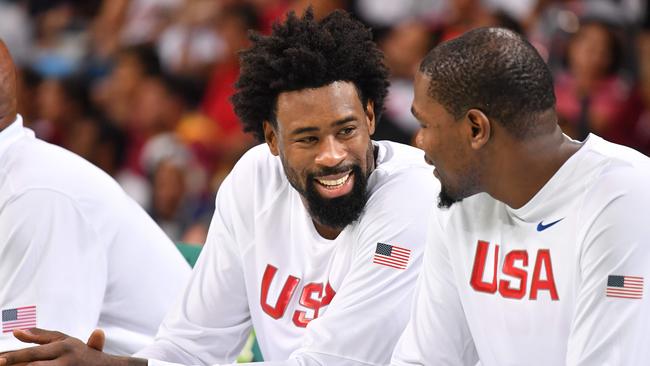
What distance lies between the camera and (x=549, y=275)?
2.87 m

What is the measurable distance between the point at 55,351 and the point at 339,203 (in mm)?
862

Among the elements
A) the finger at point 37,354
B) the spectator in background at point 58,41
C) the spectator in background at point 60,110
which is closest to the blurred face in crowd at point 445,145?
the finger at point 37,354

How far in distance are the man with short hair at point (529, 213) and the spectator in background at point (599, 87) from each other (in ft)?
8.43

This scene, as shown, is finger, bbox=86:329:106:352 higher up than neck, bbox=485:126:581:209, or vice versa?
neck, bbox=485:126:581:209

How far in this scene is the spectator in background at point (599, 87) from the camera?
18.0 ft

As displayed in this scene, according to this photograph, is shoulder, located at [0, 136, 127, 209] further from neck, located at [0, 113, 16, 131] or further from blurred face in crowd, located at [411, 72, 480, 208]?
blurred face in crowd, located at [411, 72, 480, 208]

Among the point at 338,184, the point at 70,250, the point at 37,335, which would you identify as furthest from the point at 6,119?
the point at 338,184

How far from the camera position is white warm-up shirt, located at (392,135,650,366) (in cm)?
269

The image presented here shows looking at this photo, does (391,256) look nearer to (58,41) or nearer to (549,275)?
(549,275)

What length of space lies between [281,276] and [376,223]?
36cm

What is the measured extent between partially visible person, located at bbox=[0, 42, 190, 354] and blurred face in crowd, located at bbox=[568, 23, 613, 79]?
93.9 inches

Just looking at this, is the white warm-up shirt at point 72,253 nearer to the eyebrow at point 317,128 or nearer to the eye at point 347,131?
the eyebrow at point 317,128

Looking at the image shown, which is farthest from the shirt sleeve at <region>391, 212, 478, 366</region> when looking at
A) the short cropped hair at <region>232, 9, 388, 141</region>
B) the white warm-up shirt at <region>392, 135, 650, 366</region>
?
the short cropped hair at <region>232, 9, 388, 141</region>

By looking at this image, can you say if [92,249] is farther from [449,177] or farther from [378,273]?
[449,177]
